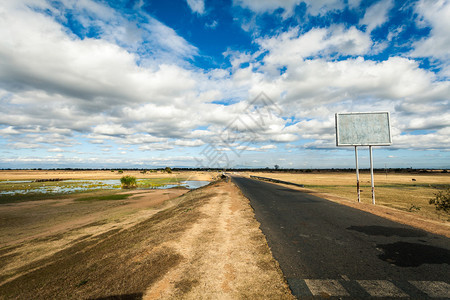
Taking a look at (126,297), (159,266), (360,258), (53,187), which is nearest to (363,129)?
(360,258)

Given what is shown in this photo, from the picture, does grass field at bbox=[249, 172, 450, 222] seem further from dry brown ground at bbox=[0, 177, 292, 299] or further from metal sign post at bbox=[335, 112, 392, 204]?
dry brown ground at bbox=[0, 177, 292, 299]

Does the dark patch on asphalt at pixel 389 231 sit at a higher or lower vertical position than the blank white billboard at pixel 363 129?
lower

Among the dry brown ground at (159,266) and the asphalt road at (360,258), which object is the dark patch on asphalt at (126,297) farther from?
the asphalt road at (360,258)

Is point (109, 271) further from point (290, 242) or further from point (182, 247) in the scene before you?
point (290, 242)

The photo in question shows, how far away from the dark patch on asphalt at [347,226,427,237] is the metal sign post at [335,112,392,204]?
27.7 ft

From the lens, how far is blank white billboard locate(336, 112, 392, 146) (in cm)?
1611

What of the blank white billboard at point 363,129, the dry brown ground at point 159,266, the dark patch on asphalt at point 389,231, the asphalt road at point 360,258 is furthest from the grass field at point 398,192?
the dry brown ground at point 159,266

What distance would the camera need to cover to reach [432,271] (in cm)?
478

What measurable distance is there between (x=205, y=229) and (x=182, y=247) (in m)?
2.04

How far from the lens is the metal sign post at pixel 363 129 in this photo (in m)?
16.1

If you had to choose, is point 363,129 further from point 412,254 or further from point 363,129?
point 412,254

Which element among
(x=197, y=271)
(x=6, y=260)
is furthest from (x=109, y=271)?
(x=6, y=260)

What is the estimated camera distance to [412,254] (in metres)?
5.77

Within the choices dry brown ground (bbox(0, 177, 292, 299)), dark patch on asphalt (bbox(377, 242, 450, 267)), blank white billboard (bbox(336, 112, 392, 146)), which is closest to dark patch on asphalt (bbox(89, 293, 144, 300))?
dry brown ground (bbox(0, 177, 292, 299))
